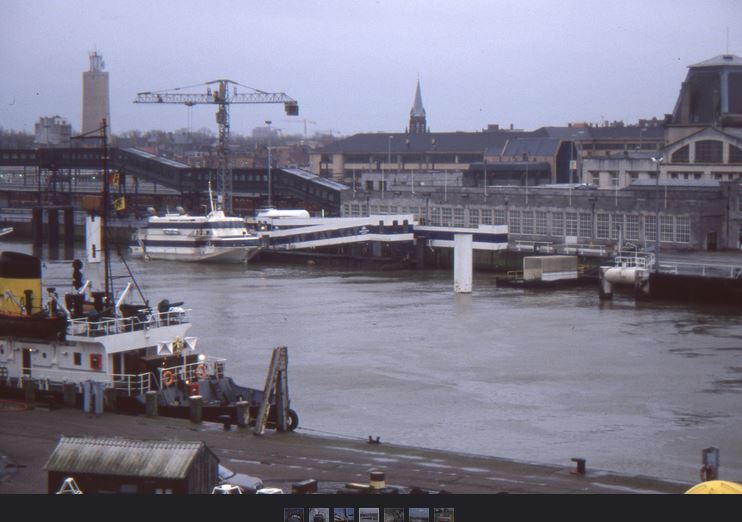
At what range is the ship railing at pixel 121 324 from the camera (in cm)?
1058

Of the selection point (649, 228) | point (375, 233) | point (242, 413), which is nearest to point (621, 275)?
point (649, 228)

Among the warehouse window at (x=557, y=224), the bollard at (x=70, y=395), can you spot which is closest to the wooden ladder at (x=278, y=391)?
the bollard at (x=70, y=395)

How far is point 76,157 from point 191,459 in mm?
37718

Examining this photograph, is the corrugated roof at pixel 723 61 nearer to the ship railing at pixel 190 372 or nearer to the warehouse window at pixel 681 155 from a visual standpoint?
the warehouse window at pixel 681 155

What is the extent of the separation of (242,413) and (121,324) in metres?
1.75

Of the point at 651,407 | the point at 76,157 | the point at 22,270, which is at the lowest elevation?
the point at 651,407

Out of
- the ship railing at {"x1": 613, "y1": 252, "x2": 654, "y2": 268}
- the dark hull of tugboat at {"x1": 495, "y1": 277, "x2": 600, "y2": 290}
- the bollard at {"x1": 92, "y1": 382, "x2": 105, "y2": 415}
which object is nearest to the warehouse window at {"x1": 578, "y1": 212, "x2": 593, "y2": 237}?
the dark hull of tugboat at {"x1": 495, "y1": 277, "x2": 600, "y2": 290}

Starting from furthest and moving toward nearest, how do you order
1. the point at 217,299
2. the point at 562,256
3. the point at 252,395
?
the point at 562,256, the point at 217,299, the point at 252,395

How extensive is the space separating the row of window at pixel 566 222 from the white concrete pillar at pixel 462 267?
549cm

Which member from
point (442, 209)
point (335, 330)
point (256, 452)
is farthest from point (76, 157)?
point (256, 452)

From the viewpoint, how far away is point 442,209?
33594 millimetres

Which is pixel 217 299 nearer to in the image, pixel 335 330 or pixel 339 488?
pixel 335 330

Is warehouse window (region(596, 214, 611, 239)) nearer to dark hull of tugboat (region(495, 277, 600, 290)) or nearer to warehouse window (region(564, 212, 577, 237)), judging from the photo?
warehouse window (region(564, 212, 577, 237))

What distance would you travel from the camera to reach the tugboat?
34.6 ft
